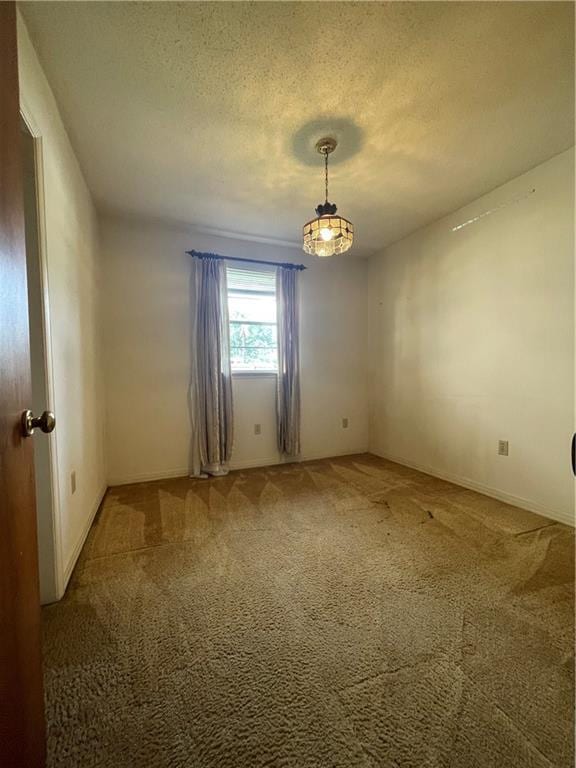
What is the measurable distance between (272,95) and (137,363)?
2404 millimetres

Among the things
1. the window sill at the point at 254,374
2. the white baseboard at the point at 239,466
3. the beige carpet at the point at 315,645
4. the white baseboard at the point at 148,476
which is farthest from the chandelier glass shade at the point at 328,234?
the white baseboard at the point at 148,476

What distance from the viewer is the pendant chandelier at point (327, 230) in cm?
190

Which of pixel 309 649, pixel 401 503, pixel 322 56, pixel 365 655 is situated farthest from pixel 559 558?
pixel 322 56

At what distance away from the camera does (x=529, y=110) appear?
1.73m

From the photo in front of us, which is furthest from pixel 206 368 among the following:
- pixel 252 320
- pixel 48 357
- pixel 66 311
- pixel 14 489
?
pixel 14 489

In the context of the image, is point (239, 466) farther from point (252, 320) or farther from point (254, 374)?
point (252, 320)

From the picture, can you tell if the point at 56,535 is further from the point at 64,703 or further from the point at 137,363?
the point at 137,363

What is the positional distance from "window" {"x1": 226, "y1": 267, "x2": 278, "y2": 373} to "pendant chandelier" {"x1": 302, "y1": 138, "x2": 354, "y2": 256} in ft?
4.86

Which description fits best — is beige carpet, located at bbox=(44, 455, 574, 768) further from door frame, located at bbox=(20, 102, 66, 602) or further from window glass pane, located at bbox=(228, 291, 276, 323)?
window glass pane, located at bbox=(228, 291, 276, 323)

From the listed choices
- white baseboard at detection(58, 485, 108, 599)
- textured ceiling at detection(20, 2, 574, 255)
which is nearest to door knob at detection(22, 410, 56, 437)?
white baseboard at detection(58, 485, 108, 599)

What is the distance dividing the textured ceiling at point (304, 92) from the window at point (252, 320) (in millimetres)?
1000

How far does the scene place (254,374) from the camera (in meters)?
3.46

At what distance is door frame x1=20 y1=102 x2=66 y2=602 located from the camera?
1368mm

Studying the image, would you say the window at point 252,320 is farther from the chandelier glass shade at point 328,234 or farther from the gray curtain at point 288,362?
the chandelier glass shade at point 328,234
